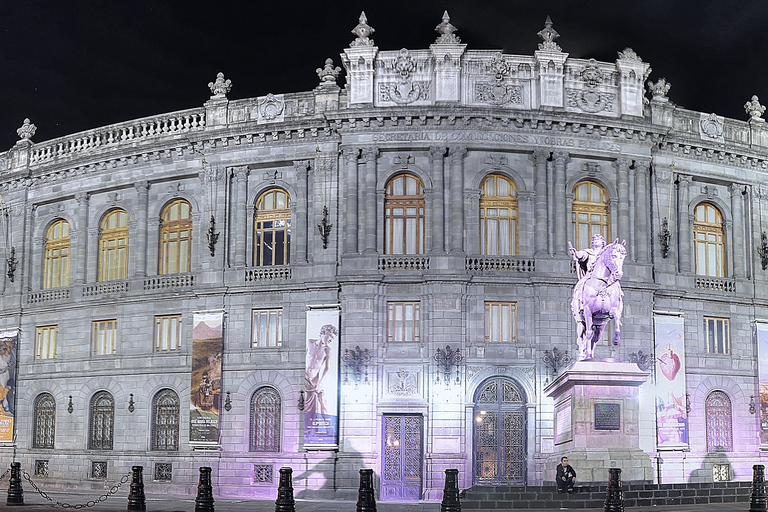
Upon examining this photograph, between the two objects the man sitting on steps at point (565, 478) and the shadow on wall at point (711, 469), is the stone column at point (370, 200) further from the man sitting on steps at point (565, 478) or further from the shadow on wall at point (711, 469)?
the man sitting on steps at point (565, 478)

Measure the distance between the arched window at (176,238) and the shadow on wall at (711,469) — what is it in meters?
25.3

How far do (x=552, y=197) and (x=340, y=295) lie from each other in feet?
34.0

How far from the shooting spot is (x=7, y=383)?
56000 mm

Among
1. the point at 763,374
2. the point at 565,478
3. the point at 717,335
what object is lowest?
the point at 565,478

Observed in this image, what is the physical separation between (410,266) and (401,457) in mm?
8165

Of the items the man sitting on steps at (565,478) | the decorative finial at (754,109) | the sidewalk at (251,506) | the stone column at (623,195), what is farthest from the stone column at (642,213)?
the man sitting on steps at (565,478)

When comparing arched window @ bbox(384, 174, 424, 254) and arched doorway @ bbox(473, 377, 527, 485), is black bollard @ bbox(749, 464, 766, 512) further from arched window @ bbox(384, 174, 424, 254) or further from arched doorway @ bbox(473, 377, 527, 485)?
arched window @ bbox(384, 174, 424, 254)

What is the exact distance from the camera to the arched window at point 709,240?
51.6 metres

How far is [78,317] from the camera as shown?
54.1 meters

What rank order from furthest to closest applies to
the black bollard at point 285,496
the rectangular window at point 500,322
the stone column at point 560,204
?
the stone column at point 560,204 < the rectangular window at point 500,322 < the black bollard at point 285,496

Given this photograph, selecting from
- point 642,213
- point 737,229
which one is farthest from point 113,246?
point 737,229

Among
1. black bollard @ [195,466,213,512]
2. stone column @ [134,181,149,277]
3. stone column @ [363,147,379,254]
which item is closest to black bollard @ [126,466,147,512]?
black bollard @ [195,466,213,512]

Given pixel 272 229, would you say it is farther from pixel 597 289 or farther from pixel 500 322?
pixel 597 289

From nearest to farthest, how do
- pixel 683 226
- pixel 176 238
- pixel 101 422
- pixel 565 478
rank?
pixel 565 478 < pixel 683 226 < pixel 176 238 < pixel 101 422
